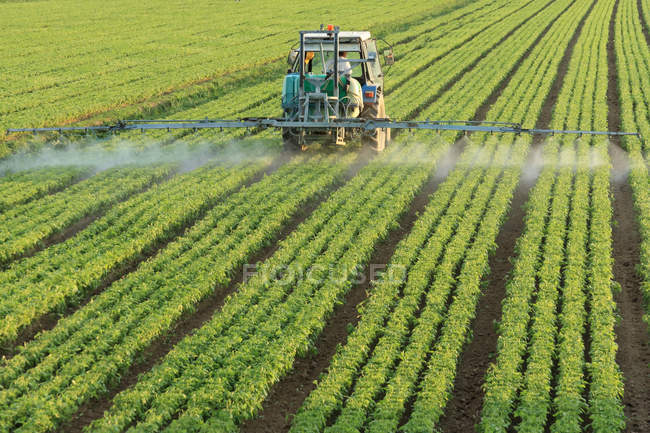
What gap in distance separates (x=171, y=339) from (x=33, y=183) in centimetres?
852

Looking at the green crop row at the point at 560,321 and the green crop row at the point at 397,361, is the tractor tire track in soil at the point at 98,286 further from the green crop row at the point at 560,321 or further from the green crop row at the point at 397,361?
the green crop row at the point at 560,321

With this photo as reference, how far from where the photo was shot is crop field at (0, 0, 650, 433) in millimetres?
8234

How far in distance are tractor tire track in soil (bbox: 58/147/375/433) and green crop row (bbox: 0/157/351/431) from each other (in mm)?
105

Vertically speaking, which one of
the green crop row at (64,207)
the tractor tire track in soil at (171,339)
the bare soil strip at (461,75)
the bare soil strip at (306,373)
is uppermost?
the bare soil strip at (461,75)

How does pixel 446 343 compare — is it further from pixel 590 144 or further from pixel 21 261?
pixel 590 144

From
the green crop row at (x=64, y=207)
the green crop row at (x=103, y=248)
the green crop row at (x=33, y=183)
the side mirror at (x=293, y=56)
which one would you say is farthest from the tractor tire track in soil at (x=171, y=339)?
the green crop row at (x=33, y=183)

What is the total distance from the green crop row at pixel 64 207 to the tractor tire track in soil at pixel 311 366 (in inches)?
255

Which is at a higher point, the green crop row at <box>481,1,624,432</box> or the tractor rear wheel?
the tractor rear wheel

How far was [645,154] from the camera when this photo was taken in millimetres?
19578

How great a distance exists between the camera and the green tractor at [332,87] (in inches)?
664

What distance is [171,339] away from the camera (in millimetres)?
9852

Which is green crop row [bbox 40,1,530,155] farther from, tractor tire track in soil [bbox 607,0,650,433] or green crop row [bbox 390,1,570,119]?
tractor tire track in soil [bbox 607,0,650,433]

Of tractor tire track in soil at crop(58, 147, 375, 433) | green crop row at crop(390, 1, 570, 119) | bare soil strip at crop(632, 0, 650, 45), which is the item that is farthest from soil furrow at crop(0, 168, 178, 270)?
bare soil strip at crop(632, 0, 650, 45)

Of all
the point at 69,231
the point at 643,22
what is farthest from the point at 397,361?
the point at 643,22
